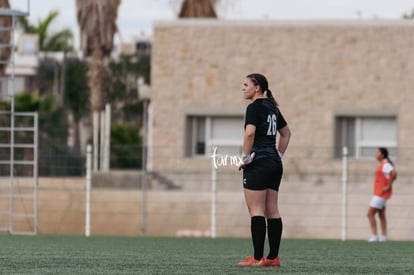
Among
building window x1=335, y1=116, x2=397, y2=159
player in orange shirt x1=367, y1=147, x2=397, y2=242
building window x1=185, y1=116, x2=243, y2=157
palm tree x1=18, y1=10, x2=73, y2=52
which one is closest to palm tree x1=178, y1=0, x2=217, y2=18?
building window x1=185, y1=116, x2=243, y2=157

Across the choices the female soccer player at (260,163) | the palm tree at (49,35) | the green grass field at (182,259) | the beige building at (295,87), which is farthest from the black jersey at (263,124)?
the palm tree at (49,35)

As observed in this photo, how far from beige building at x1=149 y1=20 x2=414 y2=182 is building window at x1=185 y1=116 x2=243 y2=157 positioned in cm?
3

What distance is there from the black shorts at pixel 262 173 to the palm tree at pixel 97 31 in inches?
1197

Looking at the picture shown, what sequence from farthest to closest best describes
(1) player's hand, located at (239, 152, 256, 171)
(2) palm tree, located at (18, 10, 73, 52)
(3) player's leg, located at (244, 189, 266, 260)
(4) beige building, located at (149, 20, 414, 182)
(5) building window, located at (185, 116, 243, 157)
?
1. (2) palm tree, located at (18, 10, 73, 52)
2. (5) building window, located at (185, 116, 243, 157)
3. (4) beige building, located at (149, 20, 414, 182)
4. (3) player's leg, located at (244, 189, 266, 260)
5. (1) player's hand, located at (239, 152, 256, 171)

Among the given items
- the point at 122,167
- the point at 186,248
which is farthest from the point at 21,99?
the point at 186,248

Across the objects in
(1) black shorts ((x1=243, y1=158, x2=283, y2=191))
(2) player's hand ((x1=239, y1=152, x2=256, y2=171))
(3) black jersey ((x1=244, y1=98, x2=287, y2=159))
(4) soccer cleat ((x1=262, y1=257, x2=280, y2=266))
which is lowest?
(4) soccer cleat ((x1=262, y1=257, x2=280, y2=266))

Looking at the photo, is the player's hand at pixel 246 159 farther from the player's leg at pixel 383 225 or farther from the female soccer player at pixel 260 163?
the player's leg at pixel 383 225

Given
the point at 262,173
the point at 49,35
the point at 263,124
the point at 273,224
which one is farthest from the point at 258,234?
the point at 49,35

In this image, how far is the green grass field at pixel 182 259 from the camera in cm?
1327

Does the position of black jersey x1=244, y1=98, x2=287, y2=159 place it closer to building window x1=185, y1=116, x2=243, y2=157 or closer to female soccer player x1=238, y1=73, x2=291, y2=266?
female soccer player x1=238, y1=73, x2=291, y2=266

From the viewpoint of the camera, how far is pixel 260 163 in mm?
13633

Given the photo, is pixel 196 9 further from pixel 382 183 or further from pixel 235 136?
pixel 382 183

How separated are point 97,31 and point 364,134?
12.2 meters

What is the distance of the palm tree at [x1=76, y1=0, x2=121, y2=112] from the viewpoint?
1720 inches
